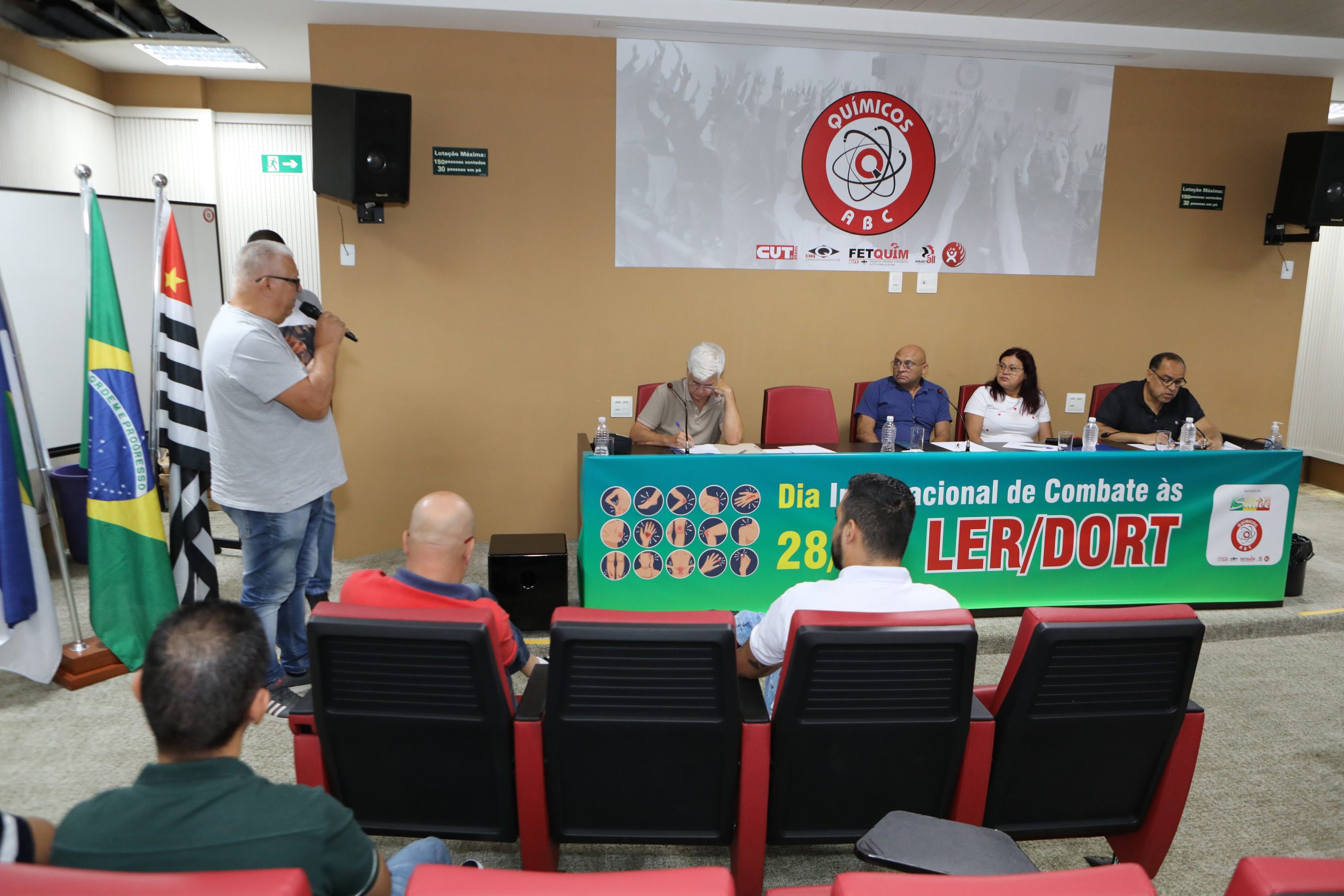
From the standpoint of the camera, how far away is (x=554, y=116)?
5113 mm

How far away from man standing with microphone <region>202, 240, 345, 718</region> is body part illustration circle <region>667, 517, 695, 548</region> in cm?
142

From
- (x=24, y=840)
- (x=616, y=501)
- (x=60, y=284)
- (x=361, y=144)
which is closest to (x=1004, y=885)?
(x=24, y=840)

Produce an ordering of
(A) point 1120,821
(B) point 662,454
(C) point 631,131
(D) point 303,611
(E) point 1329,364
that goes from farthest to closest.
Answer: (E) point 1329,364
(C) point 631,131
(B) point 662,454
(D) point 303,611
(A) point 1120,821

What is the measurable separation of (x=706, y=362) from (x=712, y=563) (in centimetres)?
106

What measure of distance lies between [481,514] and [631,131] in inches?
99.3

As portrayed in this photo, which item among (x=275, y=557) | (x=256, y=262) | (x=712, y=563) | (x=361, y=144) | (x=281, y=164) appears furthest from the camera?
(x=281, y=164)

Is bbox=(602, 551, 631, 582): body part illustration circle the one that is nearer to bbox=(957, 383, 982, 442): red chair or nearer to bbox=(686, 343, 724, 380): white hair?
bbox=(686, 343, 724, 380): white hair

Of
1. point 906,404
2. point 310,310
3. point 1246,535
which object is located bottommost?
point 1246,535

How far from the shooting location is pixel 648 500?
3840 mm

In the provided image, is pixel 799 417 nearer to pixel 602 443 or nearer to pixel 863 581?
pixel 602 443

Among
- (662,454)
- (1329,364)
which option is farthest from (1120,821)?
(1329,364)

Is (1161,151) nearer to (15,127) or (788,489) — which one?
(788,489)

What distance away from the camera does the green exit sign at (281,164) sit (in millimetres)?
6590

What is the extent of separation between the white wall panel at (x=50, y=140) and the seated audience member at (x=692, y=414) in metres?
3.40
